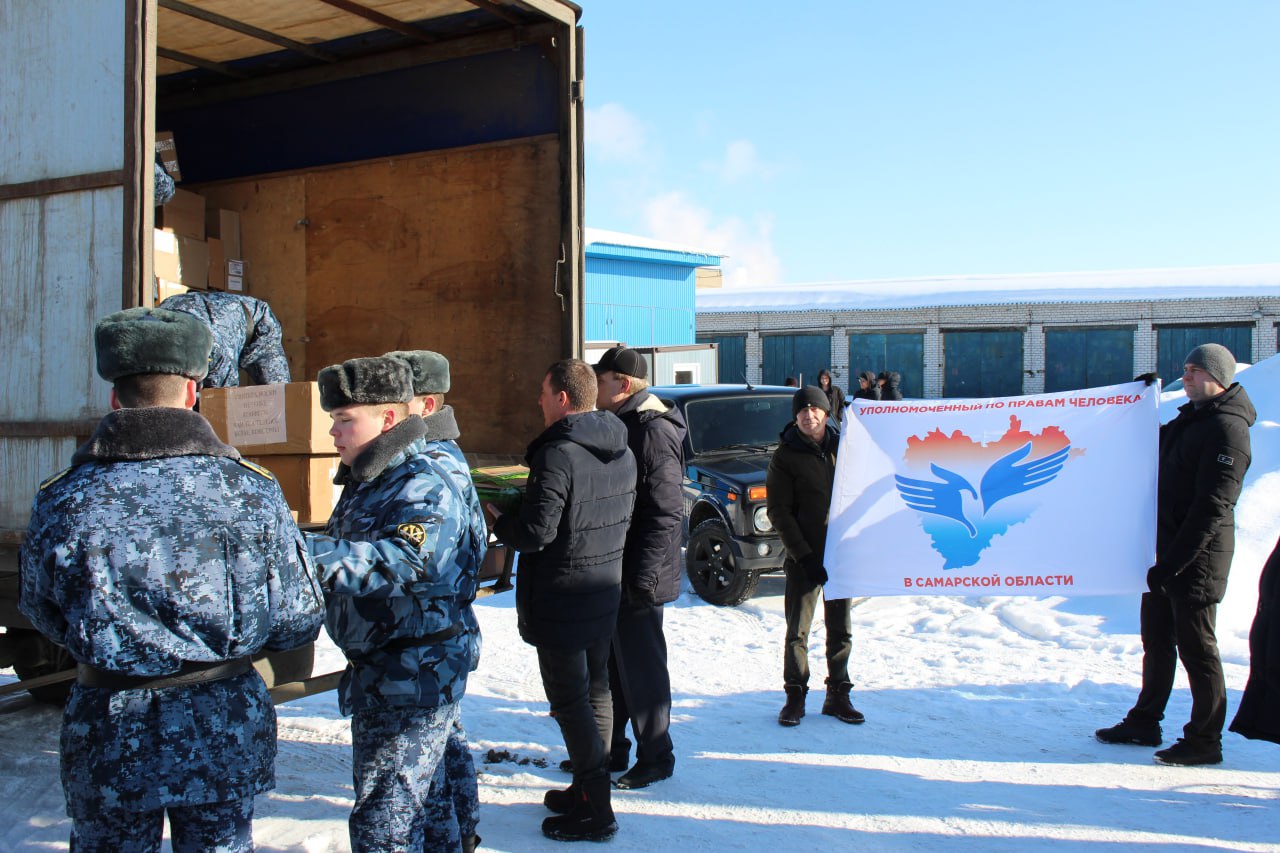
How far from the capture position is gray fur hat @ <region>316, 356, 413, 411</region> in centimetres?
295

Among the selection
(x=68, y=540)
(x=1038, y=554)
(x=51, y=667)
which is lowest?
(x=51, y=667)

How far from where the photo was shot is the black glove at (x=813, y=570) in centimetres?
530

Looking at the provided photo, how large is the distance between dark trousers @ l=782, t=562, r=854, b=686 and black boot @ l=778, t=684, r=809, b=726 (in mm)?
24

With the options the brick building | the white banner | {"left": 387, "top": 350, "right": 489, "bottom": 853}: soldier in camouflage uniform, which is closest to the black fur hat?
the white banner

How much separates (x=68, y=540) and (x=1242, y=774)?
454 centimetres

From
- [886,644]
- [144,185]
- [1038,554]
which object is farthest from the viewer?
[886,644]

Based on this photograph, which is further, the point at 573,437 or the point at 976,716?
the point at 976,716

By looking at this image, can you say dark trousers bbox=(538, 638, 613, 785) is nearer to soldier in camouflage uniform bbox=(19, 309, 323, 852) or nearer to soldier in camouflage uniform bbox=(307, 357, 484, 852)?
soldier in camouflage uniform bbox=(307, 357, 484, 852)

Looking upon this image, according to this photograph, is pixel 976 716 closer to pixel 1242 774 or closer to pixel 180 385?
pixel 1242 774

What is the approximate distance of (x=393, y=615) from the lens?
9.61ft

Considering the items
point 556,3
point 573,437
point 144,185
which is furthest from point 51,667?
point 556,3

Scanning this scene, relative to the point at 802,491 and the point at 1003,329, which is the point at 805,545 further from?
the point at 1003,329

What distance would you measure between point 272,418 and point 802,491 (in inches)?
102

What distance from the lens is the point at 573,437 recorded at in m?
3.85
